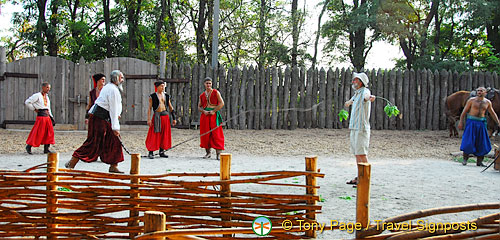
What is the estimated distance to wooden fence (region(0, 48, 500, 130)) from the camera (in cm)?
1198

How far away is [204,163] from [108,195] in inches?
175

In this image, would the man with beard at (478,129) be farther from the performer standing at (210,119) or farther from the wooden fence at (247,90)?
the wooden fence at (247,90)

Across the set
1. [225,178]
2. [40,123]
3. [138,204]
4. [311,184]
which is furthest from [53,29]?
[311,184]

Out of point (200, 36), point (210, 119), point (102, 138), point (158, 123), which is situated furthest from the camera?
point (200, 36)

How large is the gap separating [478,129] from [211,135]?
198 inches

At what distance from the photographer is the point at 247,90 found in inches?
509

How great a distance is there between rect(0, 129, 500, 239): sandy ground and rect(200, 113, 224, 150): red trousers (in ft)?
1.33

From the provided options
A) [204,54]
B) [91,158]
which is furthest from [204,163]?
[204,54]

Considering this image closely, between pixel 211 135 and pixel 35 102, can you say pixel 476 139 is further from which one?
pixel 35 102

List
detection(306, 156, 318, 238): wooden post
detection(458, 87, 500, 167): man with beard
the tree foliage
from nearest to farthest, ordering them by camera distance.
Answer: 1. detection(306, 156, 318, 238): wooden post
2. detection(458, 87, 500, 167): man with beard
3. the tree foliage

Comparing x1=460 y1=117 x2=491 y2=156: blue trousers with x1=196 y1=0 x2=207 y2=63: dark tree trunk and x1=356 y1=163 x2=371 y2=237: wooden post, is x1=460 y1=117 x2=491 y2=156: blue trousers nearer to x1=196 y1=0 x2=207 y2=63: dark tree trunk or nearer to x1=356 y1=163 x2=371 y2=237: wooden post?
x1=356 y1=163 x2=371 y2=237: wooden post

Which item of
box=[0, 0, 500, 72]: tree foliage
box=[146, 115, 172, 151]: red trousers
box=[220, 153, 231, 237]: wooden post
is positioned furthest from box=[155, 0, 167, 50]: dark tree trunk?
box=[220, 153, 231, 237]: wooden post

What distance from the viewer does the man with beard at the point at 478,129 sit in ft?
24.9

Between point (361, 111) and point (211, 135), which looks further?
point (211, 135)
